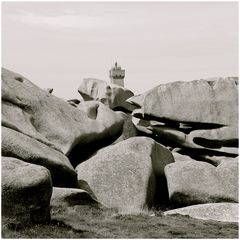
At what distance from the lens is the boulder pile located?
55.0ft

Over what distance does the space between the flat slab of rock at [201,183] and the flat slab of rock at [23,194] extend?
8048mm

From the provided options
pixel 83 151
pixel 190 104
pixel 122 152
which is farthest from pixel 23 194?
pixel 190 104

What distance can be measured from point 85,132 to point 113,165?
2.93 m

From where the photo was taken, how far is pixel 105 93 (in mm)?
42500

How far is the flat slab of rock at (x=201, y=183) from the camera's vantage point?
22.2 meters

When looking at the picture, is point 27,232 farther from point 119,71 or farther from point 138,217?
point 119,71

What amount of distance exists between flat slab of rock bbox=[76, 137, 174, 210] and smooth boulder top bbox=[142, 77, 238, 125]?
5.07m

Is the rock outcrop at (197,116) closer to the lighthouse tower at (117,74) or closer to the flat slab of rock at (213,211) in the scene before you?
the flat slab of rock at (213,211)

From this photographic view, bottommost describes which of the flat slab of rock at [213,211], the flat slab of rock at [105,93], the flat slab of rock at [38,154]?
the flat slab of rock at [213,211]

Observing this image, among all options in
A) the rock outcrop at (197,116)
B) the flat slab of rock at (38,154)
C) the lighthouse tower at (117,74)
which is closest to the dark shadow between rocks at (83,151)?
the flat slab of rock at (38,154)

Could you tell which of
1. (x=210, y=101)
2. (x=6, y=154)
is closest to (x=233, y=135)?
(x=210, y=101)

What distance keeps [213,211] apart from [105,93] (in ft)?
76.9

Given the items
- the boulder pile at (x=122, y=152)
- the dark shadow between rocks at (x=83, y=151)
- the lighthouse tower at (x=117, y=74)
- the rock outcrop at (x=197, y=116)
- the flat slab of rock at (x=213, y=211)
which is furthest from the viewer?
the lighthouse tower at (x=117, y=74)

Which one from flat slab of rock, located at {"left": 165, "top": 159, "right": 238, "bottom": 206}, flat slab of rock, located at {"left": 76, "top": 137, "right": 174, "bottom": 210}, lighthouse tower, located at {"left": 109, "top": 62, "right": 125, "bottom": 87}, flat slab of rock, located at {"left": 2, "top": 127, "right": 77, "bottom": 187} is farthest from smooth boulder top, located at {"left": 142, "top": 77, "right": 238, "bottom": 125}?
lighthouse tower, located at {"left": 109, "top": 62, "right": 125, "bottom": 87}
